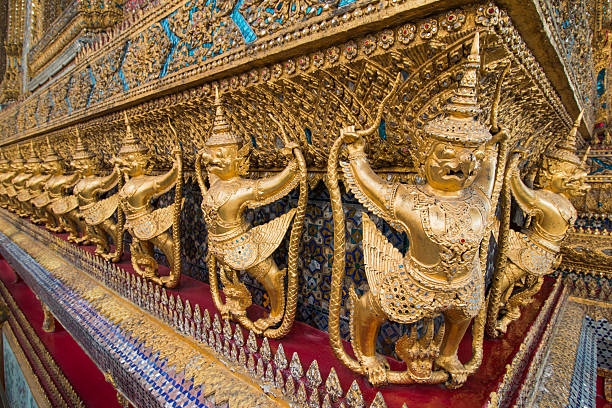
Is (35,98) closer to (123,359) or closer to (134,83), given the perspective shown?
(134,83)

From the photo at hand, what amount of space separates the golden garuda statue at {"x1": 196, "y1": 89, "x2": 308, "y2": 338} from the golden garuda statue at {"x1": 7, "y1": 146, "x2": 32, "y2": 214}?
11.4 ft

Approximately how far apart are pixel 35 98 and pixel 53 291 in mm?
3082

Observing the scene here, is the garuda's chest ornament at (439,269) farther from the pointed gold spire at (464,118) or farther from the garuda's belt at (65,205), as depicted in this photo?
the garuda's belt at (65,205)

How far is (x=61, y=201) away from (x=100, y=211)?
0.88 m

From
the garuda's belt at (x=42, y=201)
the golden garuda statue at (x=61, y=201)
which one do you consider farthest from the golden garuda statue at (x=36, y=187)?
the golden garuda statue at (x=61, y=201)

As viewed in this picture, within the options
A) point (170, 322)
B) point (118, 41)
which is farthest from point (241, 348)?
point (118, 41)

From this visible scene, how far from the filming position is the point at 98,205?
202 centimetres

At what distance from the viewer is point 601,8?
2709mm

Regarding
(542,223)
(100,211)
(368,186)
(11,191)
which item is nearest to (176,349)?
(368,186)

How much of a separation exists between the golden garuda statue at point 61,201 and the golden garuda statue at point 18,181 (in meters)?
0.89

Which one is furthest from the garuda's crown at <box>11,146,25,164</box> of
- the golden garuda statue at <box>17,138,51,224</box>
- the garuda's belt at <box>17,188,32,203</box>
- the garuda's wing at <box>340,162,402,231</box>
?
the garuda's wing at <box>340,162,402,231</box>

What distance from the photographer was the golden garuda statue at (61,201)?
2.51 meters

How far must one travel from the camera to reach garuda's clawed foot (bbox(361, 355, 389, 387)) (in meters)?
0.88

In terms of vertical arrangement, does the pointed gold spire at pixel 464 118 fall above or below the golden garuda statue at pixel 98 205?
above
